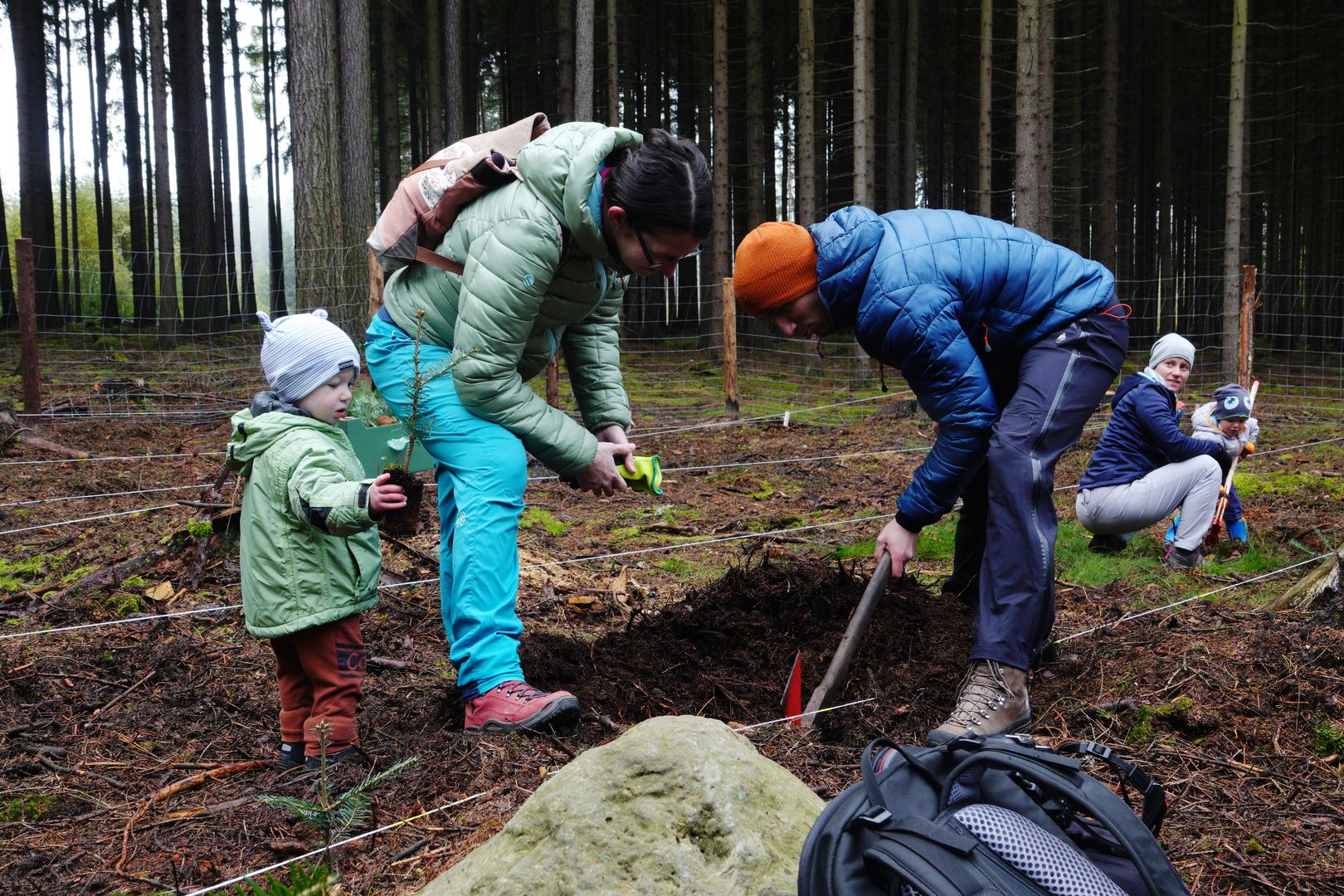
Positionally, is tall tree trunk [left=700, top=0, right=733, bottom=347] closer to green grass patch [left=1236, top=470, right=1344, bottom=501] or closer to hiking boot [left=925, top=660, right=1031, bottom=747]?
green grass patch [left=1236, top=470, right=1344, bottom=501]

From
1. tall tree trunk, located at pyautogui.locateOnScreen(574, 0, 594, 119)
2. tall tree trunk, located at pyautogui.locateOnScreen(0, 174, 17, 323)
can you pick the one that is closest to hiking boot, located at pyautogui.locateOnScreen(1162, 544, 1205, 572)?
tall tree trunk, located at pyautogui.locateOnScreen(574, 0, 594, 119)

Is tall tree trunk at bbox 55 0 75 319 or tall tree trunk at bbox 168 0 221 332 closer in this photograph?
tall tree trunk at bbox 168 0 221 332

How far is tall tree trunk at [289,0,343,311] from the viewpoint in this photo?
1020 cm

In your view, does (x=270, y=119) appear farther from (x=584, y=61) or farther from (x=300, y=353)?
(x=300, y=353)

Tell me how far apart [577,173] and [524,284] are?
355 millimetres

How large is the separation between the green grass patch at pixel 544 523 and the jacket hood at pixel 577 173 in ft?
11.1

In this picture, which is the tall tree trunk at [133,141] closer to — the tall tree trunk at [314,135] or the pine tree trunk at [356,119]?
the pine tree trunk at [356,119]

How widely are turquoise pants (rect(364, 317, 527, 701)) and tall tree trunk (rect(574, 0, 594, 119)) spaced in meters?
10.9

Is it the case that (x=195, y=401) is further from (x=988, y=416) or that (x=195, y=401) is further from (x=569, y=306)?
(x=988, y=416)

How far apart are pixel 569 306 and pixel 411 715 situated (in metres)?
1.46

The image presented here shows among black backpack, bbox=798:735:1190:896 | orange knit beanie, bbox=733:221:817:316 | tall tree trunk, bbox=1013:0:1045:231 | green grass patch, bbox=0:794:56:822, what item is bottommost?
green grass patch, bbox=0:794:56:822

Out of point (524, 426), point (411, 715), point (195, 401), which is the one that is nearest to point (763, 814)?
point (524, 426)

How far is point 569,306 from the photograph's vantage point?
10.6ft

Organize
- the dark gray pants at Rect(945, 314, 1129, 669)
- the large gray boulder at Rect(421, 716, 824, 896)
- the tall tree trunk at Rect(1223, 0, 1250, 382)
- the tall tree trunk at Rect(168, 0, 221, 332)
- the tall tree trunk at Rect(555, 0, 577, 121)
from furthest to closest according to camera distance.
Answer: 1. the tall tree trunk at Rect(168, 0, 221, 332)
2. the tall tree trunk at Rect(555, 0, 577, 121)
3. the tall tree trunk at Rect(1223, 0, 1250, 382)
4. the dark gray pants at Rect(945, 314, 1129, 669)
5. the large gray boulder at Rect(421, 716, 824, 896)
